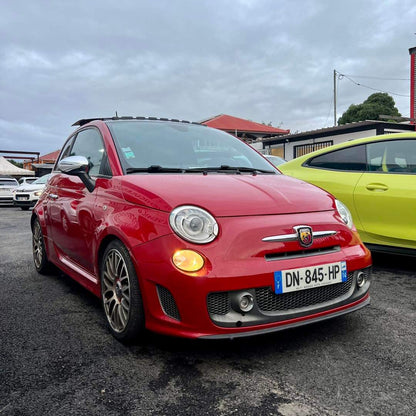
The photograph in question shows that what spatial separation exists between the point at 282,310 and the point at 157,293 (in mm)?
670

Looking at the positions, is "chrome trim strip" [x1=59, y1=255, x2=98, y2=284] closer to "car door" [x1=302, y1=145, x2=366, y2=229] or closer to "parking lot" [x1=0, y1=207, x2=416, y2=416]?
"parking lot" [x1=0, y1=207, x2=416, y2=416]

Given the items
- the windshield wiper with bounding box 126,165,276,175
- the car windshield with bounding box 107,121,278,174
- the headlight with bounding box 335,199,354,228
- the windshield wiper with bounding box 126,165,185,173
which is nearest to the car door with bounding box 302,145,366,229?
the car windshield with bounding box 107,121,278,174

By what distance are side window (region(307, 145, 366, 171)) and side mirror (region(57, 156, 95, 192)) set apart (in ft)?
8.50

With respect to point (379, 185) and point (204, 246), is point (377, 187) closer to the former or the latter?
point (379, 185)

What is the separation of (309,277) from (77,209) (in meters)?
1.80

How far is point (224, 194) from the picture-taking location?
7.91 ft

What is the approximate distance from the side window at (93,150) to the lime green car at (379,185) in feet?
7.67

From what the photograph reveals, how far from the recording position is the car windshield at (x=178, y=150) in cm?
291

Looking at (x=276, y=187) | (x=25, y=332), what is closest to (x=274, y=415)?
(x=276, y=187)

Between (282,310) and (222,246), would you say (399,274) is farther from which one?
(222,246)

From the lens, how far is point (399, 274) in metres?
4.10

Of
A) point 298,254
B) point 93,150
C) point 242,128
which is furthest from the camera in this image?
point 242,128

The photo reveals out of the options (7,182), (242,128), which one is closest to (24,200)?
(7,182)

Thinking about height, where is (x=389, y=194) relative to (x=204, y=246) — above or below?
above
